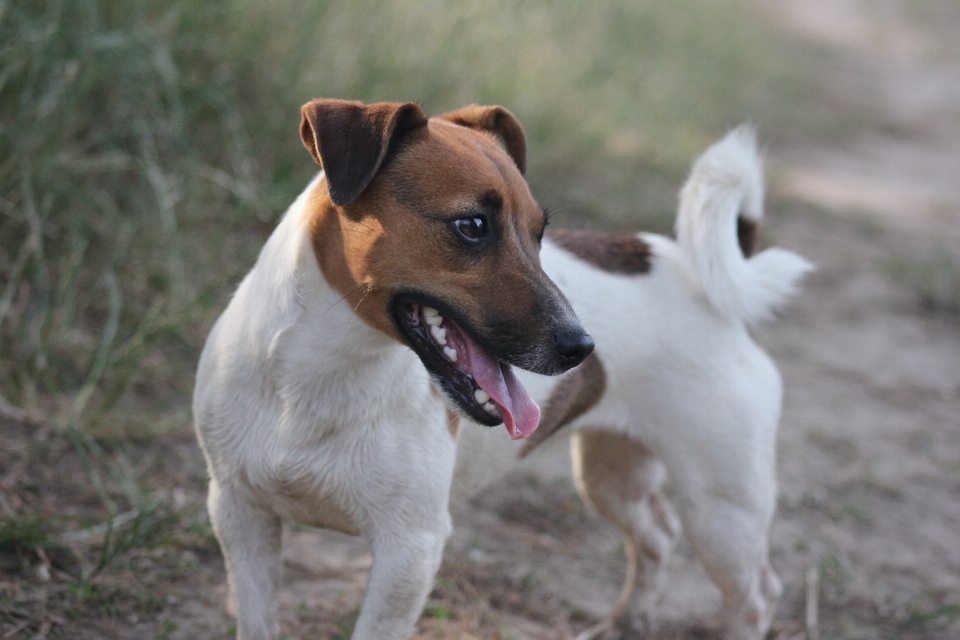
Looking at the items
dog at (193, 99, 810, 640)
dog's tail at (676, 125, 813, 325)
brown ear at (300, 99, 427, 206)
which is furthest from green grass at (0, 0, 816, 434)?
brown ear at (300, 99, 427, 206)

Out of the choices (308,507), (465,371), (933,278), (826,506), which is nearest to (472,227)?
(465,371)

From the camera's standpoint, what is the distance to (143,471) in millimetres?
3814

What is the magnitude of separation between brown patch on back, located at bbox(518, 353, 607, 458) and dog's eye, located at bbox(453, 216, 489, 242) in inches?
33.0

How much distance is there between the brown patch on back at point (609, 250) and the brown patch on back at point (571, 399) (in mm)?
382

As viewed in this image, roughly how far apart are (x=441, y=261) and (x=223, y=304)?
2.66 meters

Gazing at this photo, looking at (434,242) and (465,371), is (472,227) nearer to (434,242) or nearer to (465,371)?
(434,242)

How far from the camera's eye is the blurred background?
346 cm

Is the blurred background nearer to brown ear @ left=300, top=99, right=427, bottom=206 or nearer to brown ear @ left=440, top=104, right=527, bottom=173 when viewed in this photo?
brown ear @ left=440, top=104, right=527, bottom=173

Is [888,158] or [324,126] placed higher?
[324,126]

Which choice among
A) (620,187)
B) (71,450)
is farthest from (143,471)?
(620,187)

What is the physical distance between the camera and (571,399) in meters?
3.16

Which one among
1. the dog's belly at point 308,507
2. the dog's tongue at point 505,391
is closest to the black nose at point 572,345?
the dog's tongue at point 505,391

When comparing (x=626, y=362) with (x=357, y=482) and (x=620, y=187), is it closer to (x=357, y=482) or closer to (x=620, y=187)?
(x=357, y=482)

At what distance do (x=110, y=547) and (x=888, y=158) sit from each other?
10.9 m
